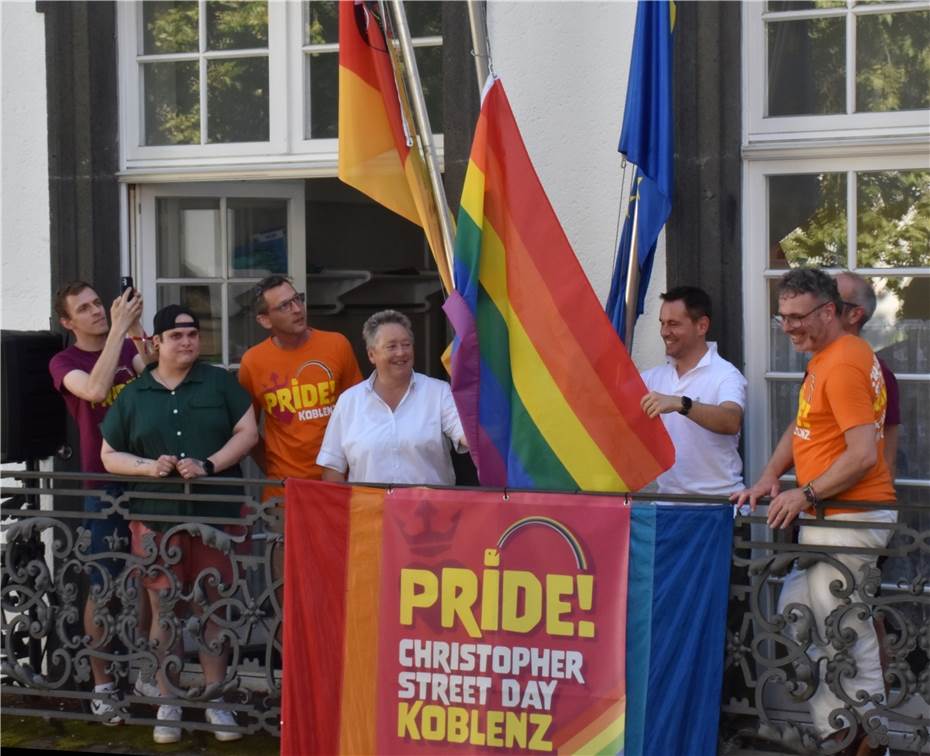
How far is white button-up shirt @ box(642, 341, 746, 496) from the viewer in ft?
18.4

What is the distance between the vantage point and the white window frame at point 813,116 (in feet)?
19.4

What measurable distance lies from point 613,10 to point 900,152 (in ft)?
4.35

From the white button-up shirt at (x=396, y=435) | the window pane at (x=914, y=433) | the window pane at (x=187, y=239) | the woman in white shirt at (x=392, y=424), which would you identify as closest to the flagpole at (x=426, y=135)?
the woman in white shirt at (x=392, y=424)

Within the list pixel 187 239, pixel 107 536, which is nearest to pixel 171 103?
pixel 187 239

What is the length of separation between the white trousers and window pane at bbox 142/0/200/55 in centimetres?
391

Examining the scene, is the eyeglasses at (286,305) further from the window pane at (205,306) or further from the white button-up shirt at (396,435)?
the window pane at (205,306)

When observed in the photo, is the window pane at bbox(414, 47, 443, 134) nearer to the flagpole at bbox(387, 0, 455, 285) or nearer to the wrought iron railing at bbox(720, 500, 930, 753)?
the flagpole at bbox(387, 0, 455, 285)

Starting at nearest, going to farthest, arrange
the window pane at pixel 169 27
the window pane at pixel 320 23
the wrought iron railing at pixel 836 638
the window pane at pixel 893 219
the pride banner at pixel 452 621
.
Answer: the wrought iron railing at pixel 836 638
the pride banner at pixel 452 621
the window pane at pixel 893 219
the window pane at pixel 320 23
the window pane at pixel 169 27

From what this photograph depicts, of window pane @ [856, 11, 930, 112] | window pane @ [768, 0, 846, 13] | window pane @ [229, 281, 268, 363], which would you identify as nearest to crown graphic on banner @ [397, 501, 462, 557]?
window pane @ [229, 281, 268, 363]

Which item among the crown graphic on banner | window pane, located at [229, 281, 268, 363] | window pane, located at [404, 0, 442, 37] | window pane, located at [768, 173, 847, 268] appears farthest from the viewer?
window pane, located at [229, 281, 268, 363]

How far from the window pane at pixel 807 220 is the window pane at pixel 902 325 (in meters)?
0.24

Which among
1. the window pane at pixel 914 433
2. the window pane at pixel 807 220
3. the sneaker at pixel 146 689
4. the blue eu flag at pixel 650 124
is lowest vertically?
the sneaker at pixel 146 689

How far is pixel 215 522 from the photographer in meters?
5.72

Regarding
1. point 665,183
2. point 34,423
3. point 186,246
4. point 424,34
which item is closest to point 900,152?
point 665,183
